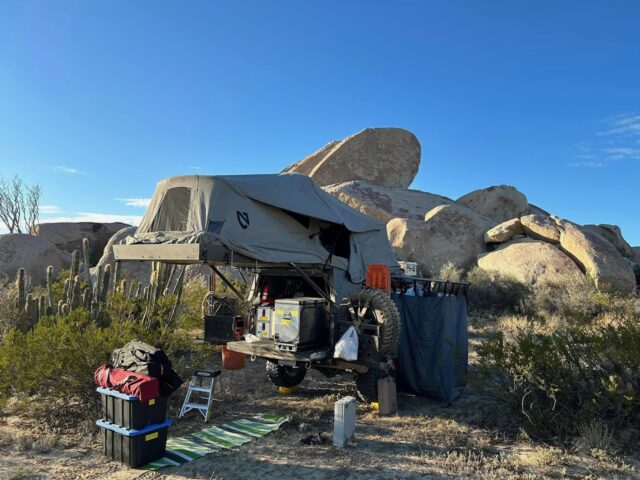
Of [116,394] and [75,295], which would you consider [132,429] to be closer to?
[116,394]

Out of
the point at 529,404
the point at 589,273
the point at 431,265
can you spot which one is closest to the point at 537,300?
the point at 589,273

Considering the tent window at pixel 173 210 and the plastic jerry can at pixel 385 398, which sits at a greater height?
the tent window at pixel 173 210

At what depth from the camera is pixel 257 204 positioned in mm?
6641

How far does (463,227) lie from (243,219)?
1734 cm

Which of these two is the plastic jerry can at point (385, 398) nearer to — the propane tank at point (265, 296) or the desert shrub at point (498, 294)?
the propane tank at point (265, 296)

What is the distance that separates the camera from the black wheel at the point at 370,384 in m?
7.03

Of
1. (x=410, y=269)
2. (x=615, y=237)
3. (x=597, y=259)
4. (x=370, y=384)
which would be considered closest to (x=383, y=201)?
(x=597, y=259)

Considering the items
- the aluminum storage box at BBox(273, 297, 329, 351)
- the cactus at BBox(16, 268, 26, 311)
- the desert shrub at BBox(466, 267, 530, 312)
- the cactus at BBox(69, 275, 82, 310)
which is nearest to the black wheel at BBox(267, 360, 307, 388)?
the aluminum storage box at BBox(273, 297, 329, 351)

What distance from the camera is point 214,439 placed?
5.81 meters

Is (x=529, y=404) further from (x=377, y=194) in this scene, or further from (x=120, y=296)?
(x=377, y=194)

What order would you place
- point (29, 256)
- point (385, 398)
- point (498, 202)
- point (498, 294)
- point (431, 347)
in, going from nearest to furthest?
1. point (385, 398)
2. point (431, 347)
3. point (498, 294)
4. point (29, 256)
5. point (498, 202)

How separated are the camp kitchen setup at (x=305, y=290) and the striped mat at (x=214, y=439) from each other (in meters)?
0.32

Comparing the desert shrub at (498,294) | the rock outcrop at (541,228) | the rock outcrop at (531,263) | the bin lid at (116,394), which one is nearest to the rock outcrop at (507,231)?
the rock outcrop at (541,228)

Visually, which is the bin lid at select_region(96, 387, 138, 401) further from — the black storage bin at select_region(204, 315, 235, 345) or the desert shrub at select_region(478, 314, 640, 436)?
the desert shrub at select_region(478, 314, 640, 436)
